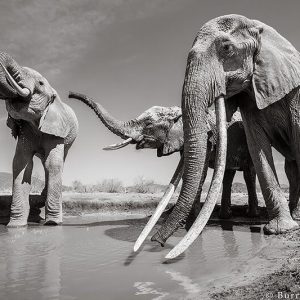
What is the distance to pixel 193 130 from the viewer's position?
4047 millimetres

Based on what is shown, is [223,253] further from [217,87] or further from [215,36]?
[215,36]

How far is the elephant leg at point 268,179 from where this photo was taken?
A: 15.5 feet

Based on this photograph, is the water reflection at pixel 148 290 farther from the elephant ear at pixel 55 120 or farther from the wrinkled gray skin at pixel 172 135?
the elephant ear at pixel 55 120

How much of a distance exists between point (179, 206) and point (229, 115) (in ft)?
6.39

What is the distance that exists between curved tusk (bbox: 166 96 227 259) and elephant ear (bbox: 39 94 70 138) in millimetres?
3519

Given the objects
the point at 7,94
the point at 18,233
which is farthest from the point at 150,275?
the point at 7,94

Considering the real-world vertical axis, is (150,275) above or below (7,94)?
below

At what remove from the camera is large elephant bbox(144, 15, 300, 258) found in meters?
4.01

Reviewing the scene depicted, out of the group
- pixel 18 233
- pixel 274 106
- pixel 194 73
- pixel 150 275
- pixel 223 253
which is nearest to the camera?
pixel 150 275

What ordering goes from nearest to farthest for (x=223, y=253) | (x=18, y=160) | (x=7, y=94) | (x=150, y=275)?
1. (x=150, y=275)
2. (x=223, y=253)
3. (x=7, y=94)
4. (x=18, y=160)

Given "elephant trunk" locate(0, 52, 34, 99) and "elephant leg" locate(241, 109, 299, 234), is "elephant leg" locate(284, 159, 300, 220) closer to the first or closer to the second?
"elephant leg" locate(241, 109, 299, 234)

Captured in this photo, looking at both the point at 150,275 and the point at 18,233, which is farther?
the point at 18,233

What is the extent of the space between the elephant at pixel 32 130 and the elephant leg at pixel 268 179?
11.0ft

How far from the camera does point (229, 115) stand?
5.39 meters
